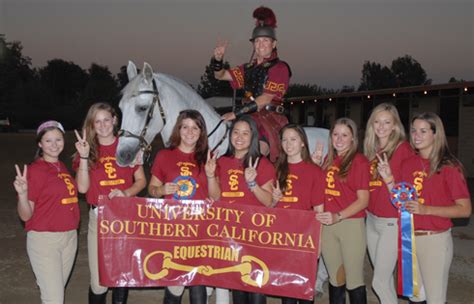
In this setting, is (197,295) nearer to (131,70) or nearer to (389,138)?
(389,138)

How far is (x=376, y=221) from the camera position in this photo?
14.3 ft

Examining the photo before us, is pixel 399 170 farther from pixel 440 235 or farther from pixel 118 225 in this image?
pixel 118 225

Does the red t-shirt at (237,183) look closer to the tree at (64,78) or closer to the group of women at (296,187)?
the group of women at (296,187)

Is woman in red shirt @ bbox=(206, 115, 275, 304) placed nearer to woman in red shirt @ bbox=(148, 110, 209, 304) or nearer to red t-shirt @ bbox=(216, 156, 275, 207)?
red t-shirt @ bbox=(216, 156, 275, 207)

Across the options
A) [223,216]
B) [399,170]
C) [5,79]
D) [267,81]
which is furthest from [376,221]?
[5,79]

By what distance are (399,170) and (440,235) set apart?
68cm

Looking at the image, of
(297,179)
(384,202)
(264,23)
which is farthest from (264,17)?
(384,202)

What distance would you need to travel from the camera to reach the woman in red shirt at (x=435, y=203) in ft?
12.7

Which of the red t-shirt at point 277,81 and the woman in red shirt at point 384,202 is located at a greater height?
the red t-shirt at point 277,81

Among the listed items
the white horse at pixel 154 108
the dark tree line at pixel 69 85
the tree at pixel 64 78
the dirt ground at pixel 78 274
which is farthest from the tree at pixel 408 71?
the white horse at pixel 154 108

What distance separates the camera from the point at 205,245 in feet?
14.0

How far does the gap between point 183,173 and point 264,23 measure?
8.81 feet

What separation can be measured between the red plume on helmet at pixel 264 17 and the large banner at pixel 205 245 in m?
2.84

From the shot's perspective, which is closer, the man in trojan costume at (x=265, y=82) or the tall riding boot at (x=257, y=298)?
the tall riding boot at (x=257, y=298)
